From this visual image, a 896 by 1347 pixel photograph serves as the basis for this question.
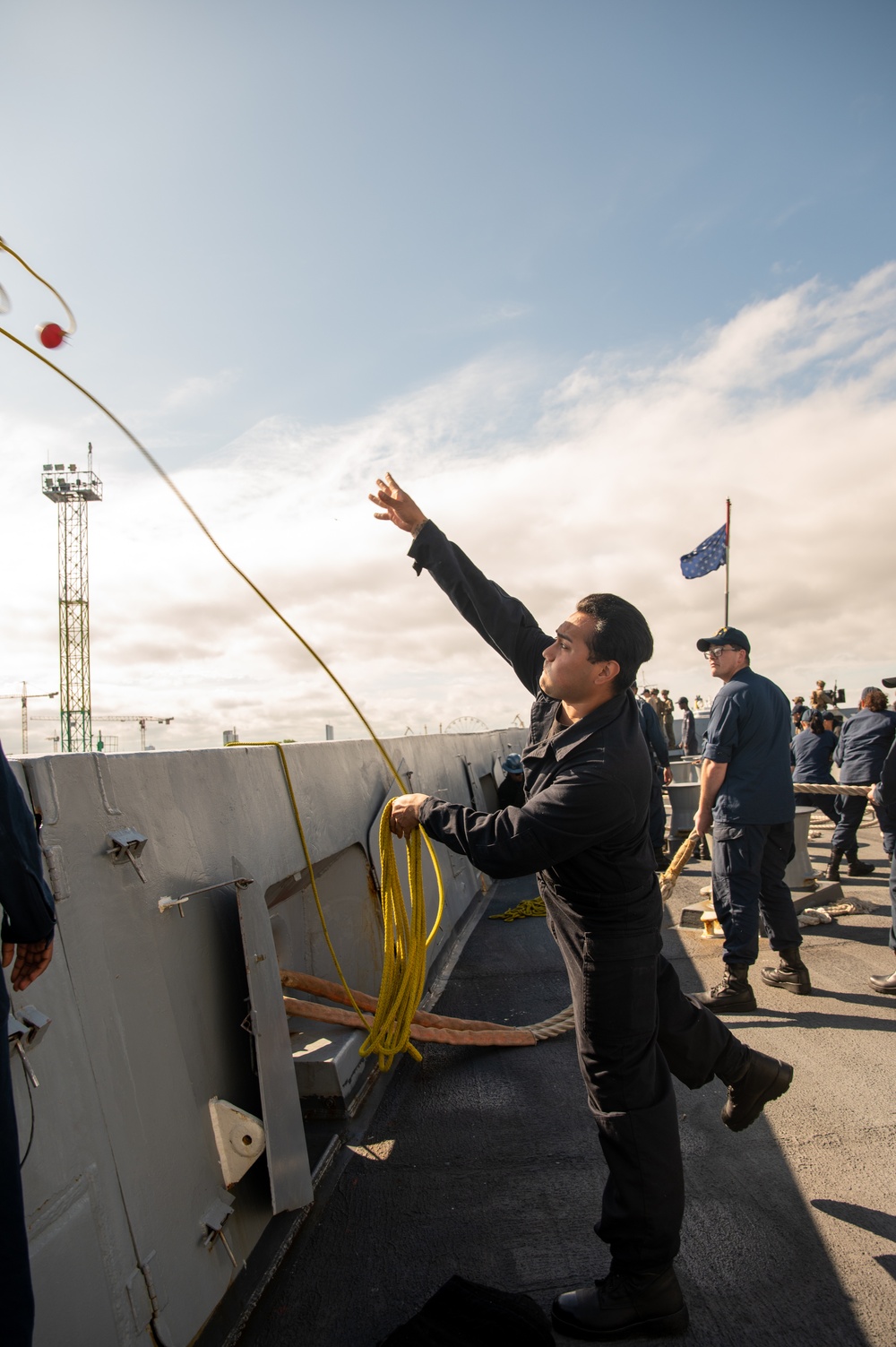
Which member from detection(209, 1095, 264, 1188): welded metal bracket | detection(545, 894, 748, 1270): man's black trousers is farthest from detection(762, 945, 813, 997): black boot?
detection(209, 1095, 264, 1188): welded metal bracket

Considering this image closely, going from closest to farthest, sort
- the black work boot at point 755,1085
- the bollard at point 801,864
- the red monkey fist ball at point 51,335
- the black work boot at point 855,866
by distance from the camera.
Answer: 1. the red monkey fist ball at point 51,335
2. the black work boot at point 755,1085
3. the bollard at point 801,864
4. the black work boot at point 855,866

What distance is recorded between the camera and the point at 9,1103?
4.98 feet

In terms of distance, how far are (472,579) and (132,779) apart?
4.84ft

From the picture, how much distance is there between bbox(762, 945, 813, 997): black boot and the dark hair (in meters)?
3.25

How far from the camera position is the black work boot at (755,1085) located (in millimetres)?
2975

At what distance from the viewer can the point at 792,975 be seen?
4988 mm

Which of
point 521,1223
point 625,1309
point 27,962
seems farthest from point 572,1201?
point 27,962

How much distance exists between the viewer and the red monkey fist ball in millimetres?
2045

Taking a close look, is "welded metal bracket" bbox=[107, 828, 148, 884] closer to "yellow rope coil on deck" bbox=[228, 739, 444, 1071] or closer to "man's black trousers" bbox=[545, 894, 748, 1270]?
"yellow rope coil on deck" bbox=[228, 739, 444, 1071]

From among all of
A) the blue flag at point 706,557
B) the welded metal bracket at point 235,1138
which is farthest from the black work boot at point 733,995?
the blue flag at point 706,557

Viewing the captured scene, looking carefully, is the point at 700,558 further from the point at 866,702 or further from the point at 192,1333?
the point at 192,1333

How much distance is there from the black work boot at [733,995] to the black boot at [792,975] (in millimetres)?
346

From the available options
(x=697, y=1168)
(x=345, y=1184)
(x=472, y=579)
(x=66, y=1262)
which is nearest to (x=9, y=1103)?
(x=66, y=1262)

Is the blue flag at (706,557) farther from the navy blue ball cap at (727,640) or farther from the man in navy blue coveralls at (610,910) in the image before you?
the man in navy blue coveralls at (610,910)
